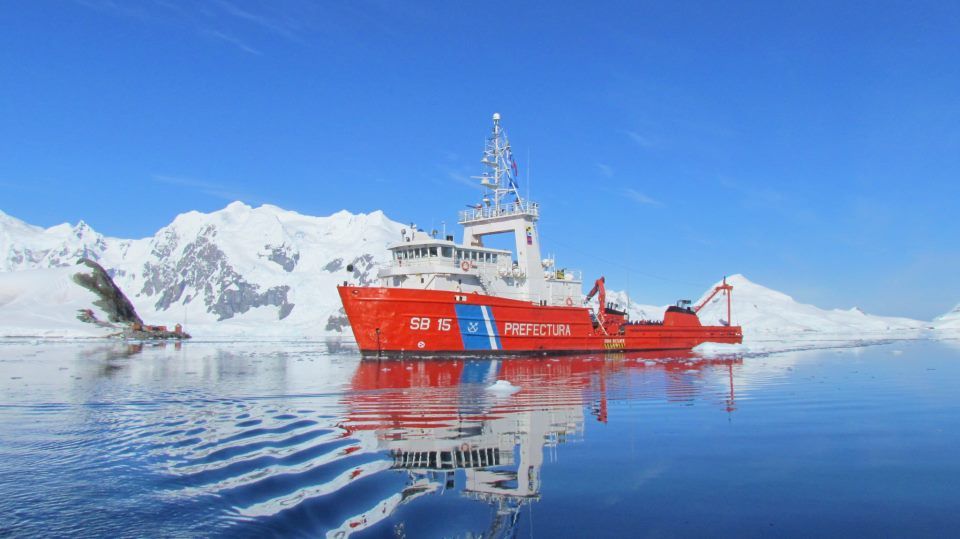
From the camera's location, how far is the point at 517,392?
502 inches

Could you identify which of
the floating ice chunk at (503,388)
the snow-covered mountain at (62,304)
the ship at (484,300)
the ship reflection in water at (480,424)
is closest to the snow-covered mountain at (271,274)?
the snow-covered mountain at (62,304)

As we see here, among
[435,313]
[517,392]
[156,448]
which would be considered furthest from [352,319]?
[156,448]

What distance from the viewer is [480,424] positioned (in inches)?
326

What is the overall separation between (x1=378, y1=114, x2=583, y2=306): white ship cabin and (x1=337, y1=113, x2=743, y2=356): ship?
5 centimetres

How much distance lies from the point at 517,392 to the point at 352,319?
48.5 ft

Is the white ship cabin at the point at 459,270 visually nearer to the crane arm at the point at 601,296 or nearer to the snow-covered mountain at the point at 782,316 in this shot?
the crane arm at the point at 601,296

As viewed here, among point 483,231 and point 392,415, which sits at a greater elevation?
point 483,231

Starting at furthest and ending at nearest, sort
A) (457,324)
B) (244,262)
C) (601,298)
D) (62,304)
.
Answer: (244,262)
(62,304)
(601,298)
(457,324)

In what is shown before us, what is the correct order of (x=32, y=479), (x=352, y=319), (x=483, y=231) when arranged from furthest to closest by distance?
1. (x=483, y=231)
2. (x=352, y=319)
3. (x=32, y=479)

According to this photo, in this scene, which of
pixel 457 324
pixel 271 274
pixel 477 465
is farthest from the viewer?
pixel 271 274

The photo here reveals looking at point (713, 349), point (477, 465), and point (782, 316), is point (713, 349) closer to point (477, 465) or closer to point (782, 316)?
point (477, 465)

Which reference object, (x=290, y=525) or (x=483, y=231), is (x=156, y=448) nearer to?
(x=290, y=525)

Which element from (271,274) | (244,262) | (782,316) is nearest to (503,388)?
(782,316)

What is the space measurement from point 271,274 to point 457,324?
14184 cm
